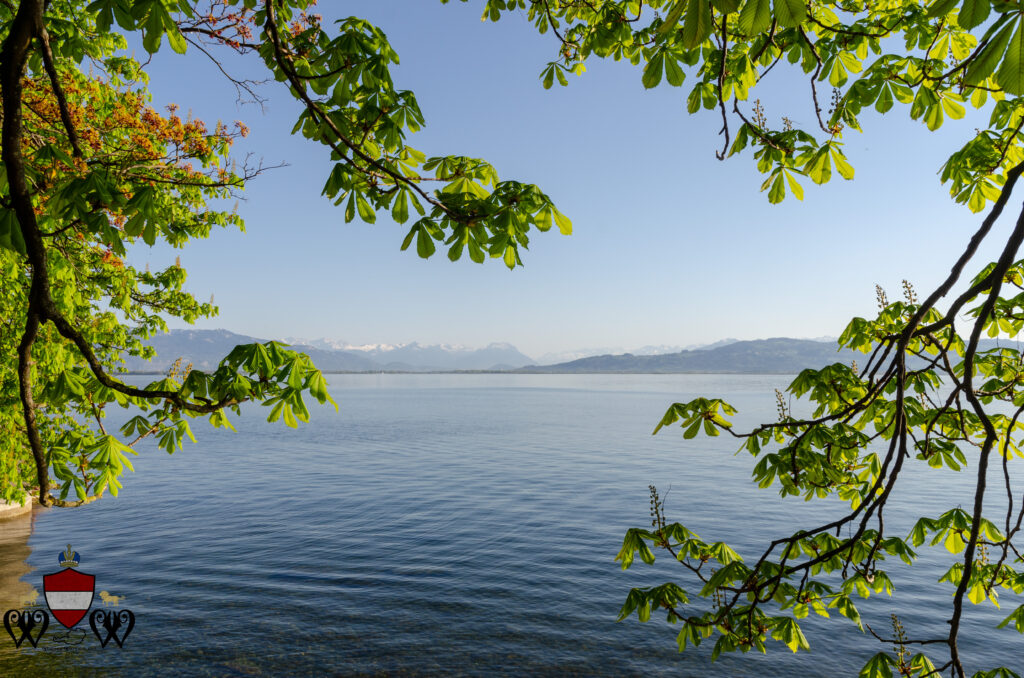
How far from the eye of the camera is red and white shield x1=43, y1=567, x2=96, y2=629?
1489 centimetres

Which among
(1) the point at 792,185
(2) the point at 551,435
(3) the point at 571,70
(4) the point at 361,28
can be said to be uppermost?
(3) the point at 571,70

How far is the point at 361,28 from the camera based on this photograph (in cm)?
432

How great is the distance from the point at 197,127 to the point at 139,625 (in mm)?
13393

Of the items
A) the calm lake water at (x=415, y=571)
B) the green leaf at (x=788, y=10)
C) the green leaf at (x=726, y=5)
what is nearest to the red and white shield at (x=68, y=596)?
the calm lake water at (x=415, y=571)

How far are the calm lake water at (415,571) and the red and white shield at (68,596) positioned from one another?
42 cm

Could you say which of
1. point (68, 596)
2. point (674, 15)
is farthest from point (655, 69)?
point (68, 596)

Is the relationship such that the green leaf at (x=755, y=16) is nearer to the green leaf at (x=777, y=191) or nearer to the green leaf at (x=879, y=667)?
the green leaf at (x=777, y=191)

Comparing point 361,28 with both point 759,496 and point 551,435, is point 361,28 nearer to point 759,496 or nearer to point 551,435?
point 759,496

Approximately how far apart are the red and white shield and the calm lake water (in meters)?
0.42

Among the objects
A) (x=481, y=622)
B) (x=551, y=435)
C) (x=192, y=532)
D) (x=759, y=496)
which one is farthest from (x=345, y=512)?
(x=551, y=435)

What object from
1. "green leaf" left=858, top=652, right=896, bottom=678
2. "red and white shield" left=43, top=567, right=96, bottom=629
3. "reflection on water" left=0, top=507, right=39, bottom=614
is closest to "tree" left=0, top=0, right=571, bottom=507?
"green leaf" left=858, top=652, right=896, bottom=678

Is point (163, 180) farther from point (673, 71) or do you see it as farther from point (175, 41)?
point (673, 71)

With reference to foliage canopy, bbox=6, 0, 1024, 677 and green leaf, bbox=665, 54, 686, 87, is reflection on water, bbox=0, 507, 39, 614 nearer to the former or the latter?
foliage canopy, bbox=6, 0, 1024, 677

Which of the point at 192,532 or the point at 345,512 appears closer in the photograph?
the point at 192,532
